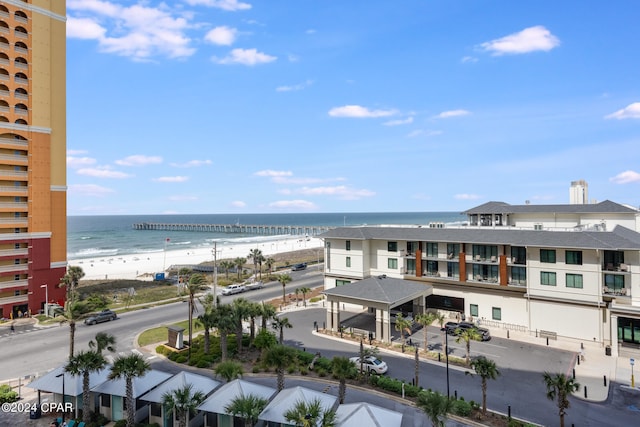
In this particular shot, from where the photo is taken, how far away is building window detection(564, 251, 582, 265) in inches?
1596

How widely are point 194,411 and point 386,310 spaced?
2276cm

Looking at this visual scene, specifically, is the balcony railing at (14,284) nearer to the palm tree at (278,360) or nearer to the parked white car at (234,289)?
the parked white car at (234,289)

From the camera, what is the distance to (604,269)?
39.7 metres

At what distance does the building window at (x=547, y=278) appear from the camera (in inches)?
1652

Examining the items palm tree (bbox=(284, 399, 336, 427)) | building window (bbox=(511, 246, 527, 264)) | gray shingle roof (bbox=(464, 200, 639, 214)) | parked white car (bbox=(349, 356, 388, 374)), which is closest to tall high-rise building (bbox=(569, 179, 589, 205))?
gray shingle roof (bbox=(464, 200, 639, 214))

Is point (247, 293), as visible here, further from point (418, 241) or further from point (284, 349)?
point (284, 349)

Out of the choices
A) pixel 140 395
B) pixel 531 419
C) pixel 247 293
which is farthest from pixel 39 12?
pixel 531 419

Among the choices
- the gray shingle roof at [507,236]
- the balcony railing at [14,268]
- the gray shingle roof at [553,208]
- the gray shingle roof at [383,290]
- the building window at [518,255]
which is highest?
the gray shingle roof at [553,208]

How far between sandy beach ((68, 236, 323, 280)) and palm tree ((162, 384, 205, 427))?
76109 mm

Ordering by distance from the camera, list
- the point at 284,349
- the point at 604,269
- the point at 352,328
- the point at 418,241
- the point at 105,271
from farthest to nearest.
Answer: the point at 105,271 < the point at 418,241 < the point at 352,328 < the point at 604,269 < the point at 284,349

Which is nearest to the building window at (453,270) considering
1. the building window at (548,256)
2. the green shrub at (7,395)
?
the building window at (548,256)

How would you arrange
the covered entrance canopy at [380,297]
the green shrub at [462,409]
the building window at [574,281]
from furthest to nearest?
the covered entrance canopy at [380,297], the building window at [574,281], the green shrub at [462,409]

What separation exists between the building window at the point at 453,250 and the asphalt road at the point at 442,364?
32.3 feet

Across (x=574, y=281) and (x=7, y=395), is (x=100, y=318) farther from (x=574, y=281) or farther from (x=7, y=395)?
(x=574, y=281)
